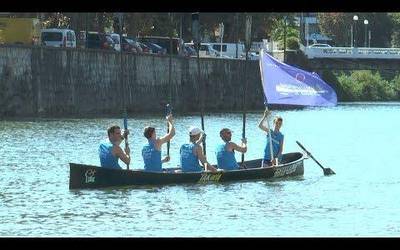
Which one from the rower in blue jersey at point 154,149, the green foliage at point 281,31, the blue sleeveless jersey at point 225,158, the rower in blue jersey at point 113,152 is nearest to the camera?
the rower in blue jersey at point 113,152

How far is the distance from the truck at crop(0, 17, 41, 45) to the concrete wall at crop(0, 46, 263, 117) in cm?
304

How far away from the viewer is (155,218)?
737 inches

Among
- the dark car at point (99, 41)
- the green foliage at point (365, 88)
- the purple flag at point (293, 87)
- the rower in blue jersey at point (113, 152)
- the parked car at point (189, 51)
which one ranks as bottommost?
the green foliage at point (365, 88)

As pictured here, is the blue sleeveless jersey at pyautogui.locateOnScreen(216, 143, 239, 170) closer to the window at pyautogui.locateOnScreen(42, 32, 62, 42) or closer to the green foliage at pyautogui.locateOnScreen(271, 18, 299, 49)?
the window at pyautogui.locateOnScreen(42, 32, 62, 42)

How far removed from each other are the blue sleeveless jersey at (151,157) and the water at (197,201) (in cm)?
46

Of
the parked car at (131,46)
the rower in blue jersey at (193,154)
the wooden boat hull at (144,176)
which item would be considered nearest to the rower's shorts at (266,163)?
the wooden boat hull at (144,176)

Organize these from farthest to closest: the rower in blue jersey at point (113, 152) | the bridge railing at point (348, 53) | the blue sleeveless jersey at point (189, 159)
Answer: the bridge railing at point (348, 53) → the blue sleeveless jersey at point (189, 159) → the rower in blue jersey at point (113, 152)

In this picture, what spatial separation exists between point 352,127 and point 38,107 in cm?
1738

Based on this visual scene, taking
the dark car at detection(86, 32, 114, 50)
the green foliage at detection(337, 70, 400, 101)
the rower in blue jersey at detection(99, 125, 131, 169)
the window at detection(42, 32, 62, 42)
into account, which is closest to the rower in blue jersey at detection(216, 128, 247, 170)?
the rower in blue jersey at detection(99, 125, 131, 169)

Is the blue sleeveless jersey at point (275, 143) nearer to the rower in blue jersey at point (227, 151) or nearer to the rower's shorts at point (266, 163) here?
the rower's shorts at point (266, 163)

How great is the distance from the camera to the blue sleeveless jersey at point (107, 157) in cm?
2239

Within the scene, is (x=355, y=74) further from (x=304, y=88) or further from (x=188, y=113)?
(x=304, y=88)

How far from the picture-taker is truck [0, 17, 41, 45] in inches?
2398
